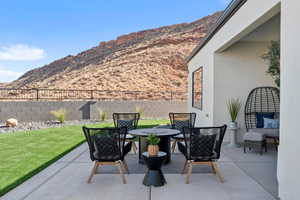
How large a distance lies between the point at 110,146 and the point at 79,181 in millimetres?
759

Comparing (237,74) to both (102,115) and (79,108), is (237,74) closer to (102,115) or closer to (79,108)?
(102,115)

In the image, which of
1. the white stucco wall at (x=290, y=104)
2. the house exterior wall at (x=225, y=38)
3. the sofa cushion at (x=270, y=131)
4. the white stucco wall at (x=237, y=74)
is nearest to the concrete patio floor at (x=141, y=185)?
the white stucco wall at (x=290, y=104)

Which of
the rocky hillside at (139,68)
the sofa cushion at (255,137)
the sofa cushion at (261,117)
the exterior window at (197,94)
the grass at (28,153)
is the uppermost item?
the rocky hillside at (139,68)

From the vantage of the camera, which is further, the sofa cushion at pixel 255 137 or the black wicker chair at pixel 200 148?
the sofa cushion at pixel 255 137

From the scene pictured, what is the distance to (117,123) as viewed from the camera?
6043 mm

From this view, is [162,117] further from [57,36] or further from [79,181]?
[57,36]

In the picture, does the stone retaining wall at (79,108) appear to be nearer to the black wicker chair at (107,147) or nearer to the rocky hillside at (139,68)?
the black wicker chair at (107,147)

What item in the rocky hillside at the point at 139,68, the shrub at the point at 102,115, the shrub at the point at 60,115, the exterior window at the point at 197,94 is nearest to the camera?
the exterior window at the point at 197,94

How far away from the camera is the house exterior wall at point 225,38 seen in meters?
3.42

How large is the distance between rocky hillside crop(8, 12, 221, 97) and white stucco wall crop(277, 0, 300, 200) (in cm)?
2163

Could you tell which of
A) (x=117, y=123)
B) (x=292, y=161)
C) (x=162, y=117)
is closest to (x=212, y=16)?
(x=162, y=117)

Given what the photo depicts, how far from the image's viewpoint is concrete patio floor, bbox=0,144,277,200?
9.87 feet

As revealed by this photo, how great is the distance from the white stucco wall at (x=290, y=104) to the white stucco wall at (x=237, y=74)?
349cm

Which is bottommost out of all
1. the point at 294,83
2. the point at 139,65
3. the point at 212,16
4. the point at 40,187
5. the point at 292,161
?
the point at 40,187
